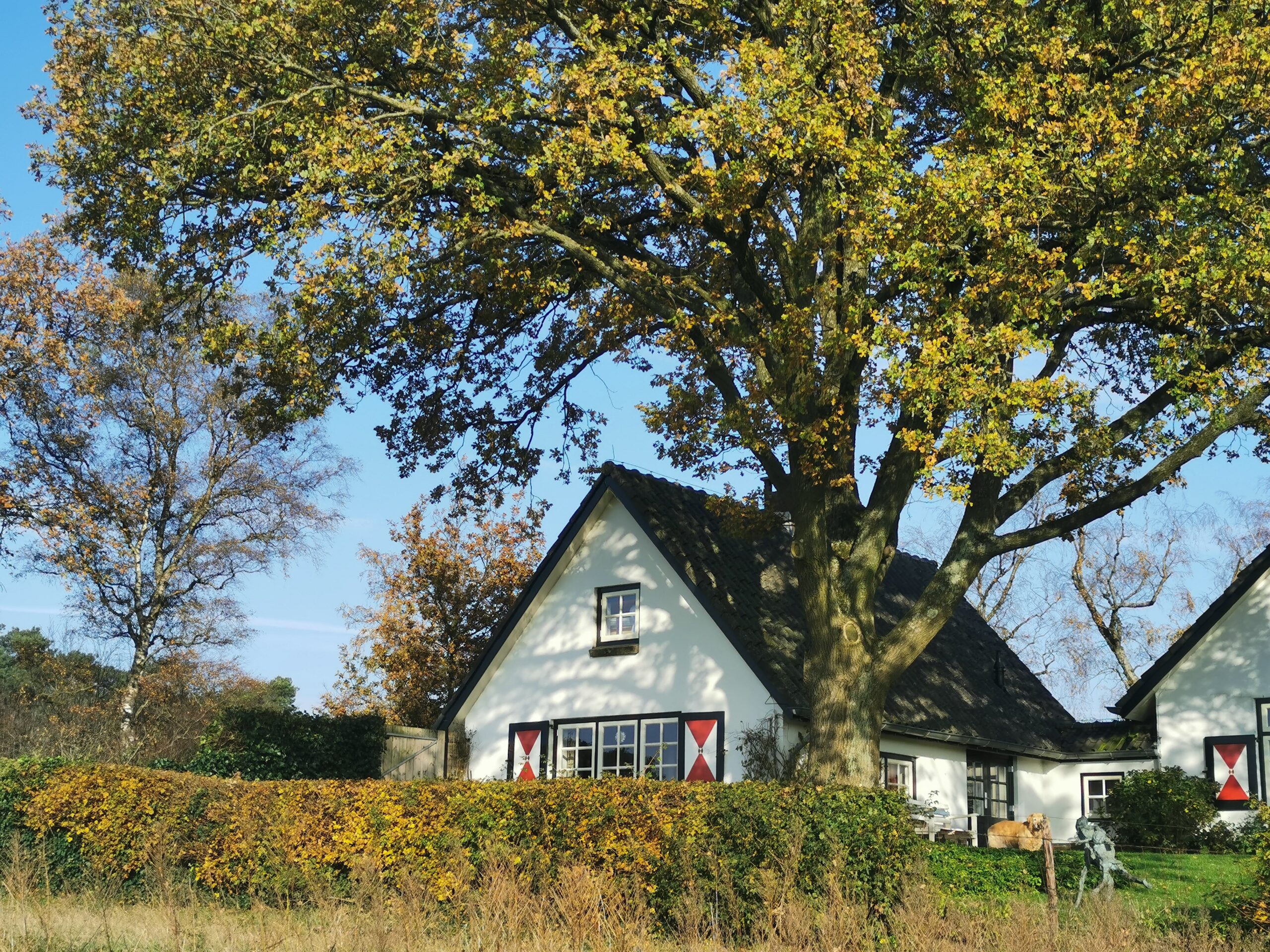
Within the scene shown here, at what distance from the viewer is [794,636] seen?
20844mm

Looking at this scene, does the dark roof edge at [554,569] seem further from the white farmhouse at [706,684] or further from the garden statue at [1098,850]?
the garden statue at [1098,850]

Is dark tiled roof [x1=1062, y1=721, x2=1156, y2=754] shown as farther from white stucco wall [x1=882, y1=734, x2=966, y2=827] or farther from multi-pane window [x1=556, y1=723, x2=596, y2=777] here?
multi-pane window [x1=556, y1=723, x2=596, y2=777]

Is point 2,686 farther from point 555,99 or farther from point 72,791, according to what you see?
point 555,99

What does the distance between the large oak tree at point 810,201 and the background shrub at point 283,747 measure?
9.12 metres

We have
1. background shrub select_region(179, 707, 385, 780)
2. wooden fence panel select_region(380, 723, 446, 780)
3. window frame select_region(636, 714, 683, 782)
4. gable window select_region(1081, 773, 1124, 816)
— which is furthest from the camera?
gable window select_region(1081, 773, 1124, 816)

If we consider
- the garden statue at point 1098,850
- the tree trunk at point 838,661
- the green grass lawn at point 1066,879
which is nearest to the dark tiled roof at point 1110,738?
the green grass lawn at point 1066,879

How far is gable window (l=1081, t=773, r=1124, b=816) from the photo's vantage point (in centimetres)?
2470

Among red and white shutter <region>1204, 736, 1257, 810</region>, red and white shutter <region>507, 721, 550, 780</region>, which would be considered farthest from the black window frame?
red and white shutter <region>1204, 736, 1257, 810</region>

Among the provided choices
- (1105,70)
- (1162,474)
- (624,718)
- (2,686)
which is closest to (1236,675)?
(1162,474)

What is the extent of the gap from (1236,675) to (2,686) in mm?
42047

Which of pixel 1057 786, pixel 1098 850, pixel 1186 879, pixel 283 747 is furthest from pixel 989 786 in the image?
pixel 283 747

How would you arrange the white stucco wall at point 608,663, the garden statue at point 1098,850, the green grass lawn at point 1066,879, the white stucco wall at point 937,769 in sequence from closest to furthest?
the green grass lawn at point 1066,879 → the garden statue at point 1098,850 → the white stucco wall at point 608,663 → the white stucco wall at point 937,769

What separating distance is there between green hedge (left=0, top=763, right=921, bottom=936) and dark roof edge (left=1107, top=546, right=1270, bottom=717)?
41.0 feet

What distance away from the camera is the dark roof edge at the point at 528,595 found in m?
22.2
